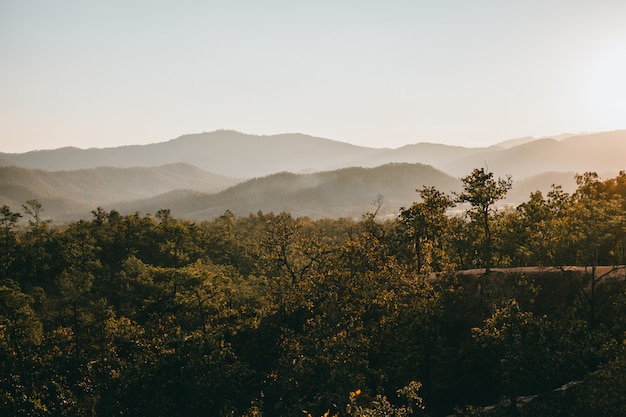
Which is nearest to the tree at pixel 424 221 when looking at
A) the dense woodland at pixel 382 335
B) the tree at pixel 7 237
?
the dense woodland at pixel 382 335

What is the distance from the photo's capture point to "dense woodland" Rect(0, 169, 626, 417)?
102 ft

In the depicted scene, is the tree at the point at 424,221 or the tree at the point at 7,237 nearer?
the tree at the point at 424,221

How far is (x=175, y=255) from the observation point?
83000 millimetres

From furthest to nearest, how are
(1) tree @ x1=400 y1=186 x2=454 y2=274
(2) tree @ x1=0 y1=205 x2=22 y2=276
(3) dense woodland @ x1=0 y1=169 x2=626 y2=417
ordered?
1. (2) tree @ x1=0 y1=205 x2=22 y2=276
2. (1) tree @ x1=400 y1=186 x2=454 y2=274
3. (3) dense woodland @ x1=0 y1=169 x2=626 y2=417

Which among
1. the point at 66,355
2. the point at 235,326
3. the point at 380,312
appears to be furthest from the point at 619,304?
the point at 66,355

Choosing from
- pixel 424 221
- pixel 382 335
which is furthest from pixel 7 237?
pixel 382 335

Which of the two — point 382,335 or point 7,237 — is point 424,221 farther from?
point 7,237

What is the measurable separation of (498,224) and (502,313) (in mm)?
29720

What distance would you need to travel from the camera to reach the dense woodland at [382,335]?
31219 mm

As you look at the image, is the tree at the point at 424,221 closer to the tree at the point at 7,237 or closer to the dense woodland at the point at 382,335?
the dense woodland at the point at 382,335

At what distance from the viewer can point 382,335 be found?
34562mm

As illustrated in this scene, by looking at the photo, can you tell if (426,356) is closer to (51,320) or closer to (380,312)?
(380,312)

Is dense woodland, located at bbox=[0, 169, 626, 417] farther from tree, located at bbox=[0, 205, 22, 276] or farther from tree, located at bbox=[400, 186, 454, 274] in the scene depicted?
tree, located at bbox=[0, 205, 22, 276]

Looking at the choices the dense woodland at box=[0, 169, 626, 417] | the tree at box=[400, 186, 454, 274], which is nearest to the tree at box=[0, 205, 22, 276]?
the dense woodland at box=[0, 169, 626, 417]
